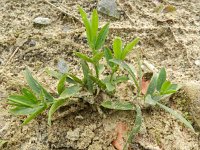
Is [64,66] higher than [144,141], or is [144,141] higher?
[64,66]

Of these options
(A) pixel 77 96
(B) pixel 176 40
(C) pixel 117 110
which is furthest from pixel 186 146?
(B) pixel 176 40

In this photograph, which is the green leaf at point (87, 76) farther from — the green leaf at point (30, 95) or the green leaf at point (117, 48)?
the green leaf at point (30, 95)

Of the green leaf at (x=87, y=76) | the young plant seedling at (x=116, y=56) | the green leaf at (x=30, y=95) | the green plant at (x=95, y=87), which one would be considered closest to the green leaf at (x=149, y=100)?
the green plant at (x=95, y=87)

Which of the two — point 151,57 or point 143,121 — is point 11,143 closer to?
point 143,121

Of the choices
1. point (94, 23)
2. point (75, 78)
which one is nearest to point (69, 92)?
point (75, 78)

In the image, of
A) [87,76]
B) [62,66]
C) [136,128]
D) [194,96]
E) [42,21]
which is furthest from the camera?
[42,21]

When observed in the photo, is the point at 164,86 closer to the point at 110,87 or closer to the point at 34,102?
the point at 110,87
